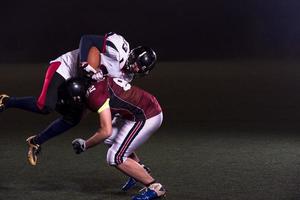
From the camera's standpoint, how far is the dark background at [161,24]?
22891mm

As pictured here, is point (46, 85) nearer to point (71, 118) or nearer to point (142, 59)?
point (71, 118)

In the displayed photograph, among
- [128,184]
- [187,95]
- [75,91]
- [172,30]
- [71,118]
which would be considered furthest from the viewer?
[172,30]

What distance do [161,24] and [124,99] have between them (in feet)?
65.3

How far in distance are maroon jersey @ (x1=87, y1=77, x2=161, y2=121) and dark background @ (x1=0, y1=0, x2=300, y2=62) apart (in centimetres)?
1757

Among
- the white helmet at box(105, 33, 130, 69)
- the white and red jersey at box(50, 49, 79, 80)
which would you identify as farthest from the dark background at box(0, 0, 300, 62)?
the white helmet at box(105, 33, 130, 69)

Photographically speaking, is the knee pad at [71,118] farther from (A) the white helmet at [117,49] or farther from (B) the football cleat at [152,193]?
(B) the football cleat at [152,193]

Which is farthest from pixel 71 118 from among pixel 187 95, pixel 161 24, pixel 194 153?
pixel 161 24

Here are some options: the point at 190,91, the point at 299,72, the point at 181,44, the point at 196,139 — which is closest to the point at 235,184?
the point at 196,139

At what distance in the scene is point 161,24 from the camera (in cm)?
2431

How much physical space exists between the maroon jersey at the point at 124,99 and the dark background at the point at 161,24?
1757 cm

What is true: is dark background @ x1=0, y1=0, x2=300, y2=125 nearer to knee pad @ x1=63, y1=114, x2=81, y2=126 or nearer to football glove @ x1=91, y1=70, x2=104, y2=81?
knee pad @ x1=63, y1=114, x2=81, y2=126

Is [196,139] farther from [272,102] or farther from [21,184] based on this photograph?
[272,102]

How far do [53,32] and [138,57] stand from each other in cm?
1917

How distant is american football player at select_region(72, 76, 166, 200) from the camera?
4504 millimetres
